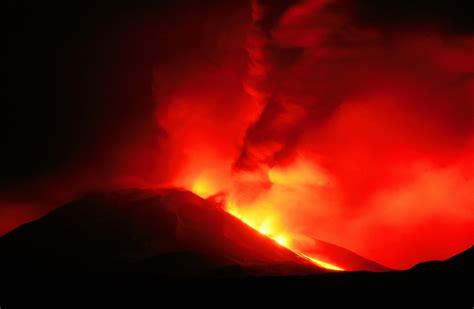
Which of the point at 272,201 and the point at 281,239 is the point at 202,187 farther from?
the point at 281,239

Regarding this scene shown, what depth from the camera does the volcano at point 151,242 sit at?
17.8m

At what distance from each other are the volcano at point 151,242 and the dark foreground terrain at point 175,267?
52 millimetres

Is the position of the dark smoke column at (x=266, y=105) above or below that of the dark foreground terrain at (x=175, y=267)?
above

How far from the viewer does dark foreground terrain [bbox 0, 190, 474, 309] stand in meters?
10.5

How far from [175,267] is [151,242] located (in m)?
4.29

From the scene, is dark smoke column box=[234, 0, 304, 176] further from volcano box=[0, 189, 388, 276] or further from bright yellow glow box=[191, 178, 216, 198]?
volcano box=[0, 189, 388, 276]

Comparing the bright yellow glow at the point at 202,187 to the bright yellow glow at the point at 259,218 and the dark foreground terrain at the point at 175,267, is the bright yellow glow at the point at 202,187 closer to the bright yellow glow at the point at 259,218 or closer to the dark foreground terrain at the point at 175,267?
the bright yellow glow at the point at 259,218

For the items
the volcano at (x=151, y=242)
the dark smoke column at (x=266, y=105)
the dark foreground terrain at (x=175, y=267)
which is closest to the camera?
the dark foreground terrain at (x=175, y=267)

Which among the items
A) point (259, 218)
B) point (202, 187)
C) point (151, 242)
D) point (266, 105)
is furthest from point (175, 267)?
point (266, 105)

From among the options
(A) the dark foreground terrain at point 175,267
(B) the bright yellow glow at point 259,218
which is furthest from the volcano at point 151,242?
(B) the bright yellow glow at point 259,218

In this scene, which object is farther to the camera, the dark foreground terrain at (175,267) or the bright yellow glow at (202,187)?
the bright yellow glow at (202,187)

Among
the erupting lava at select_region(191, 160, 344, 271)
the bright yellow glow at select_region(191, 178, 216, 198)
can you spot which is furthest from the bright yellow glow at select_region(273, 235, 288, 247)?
the bright yellow glow at select_region(191, 178, 216, 198)

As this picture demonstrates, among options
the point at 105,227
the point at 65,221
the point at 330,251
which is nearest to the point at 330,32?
the point at 330,251

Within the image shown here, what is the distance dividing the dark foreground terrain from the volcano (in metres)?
0.05
